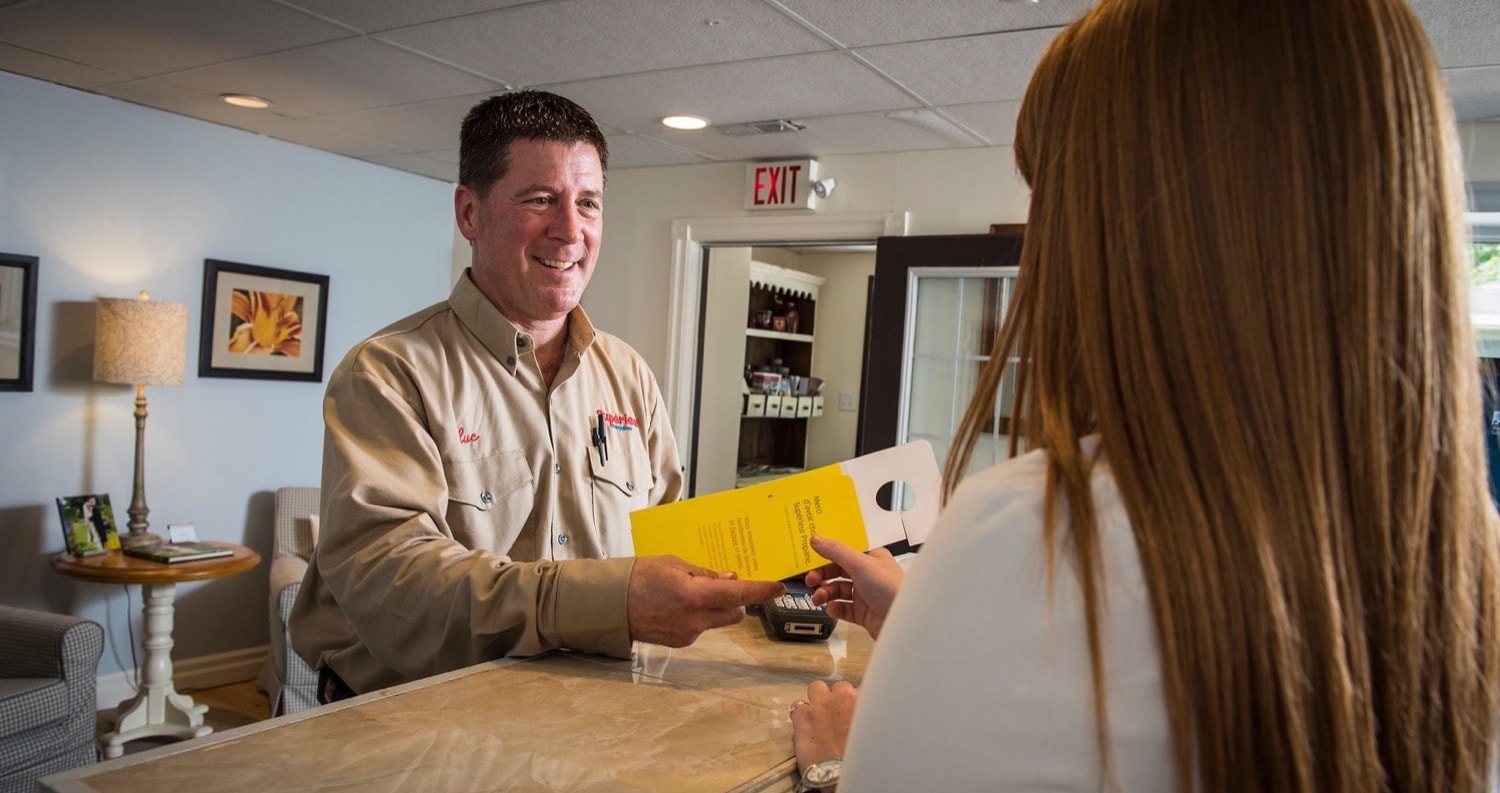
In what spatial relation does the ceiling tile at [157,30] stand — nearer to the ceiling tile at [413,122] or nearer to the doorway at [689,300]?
the ceiling tile at [413,122]

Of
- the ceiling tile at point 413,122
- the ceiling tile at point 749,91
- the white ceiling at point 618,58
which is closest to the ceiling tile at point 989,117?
the white ceiling at point 618,58

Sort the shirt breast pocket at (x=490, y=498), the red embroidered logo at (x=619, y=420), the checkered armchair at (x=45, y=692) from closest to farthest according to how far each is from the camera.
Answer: the shirt breast pocket at (x=490, y=498), the red embroidered logo at (x=619, y=420), the checkered armchair at (x=45, y=692)

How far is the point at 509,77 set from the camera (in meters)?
3.33

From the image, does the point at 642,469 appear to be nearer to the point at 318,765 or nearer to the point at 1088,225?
the point at 318,765

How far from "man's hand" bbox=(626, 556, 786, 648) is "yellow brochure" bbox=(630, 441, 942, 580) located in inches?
0.8

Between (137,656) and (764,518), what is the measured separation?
4099 mm

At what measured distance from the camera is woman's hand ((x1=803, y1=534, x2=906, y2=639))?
45.6 inches

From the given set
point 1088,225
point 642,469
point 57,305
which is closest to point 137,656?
point 57,305

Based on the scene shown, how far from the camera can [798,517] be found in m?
1.17

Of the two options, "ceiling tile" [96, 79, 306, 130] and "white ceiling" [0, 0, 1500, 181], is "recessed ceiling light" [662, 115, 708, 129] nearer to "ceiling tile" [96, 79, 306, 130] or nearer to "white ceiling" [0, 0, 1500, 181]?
"white ceiling" [0, 0, 1500, 181]

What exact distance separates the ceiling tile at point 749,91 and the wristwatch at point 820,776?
240cm

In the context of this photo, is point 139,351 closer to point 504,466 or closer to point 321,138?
point 321,138

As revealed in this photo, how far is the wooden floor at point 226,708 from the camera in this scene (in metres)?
3.91

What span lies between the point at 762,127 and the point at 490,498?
8.54ft
